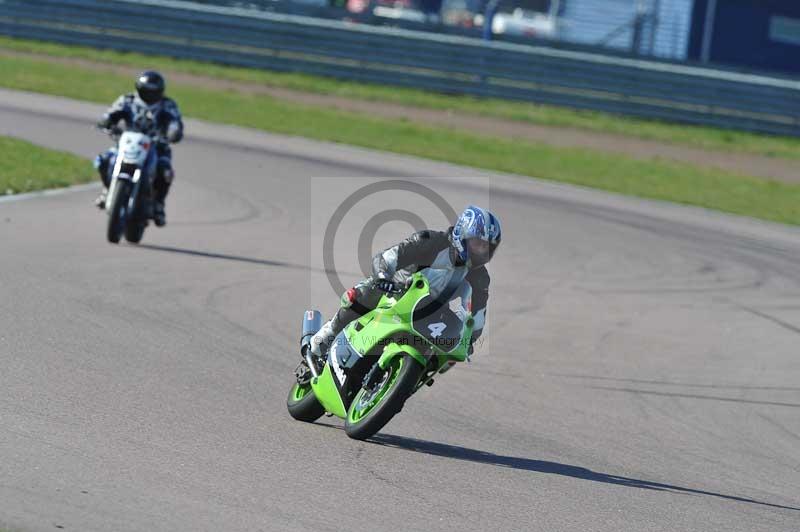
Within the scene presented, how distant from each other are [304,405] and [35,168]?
10078 millimetres

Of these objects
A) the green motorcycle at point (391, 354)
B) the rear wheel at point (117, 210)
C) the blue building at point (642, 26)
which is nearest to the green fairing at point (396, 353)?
the green motorcycle at point (391, 354)

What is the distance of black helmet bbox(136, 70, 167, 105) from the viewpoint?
13352 mm

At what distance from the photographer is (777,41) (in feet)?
144

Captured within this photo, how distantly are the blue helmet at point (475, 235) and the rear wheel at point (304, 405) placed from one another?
4.17 ft

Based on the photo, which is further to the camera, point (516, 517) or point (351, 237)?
point (351, 237)

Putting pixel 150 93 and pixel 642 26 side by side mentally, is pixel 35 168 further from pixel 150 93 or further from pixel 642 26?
pixel 642 26

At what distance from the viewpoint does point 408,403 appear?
8.40m

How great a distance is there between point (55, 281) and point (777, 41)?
1487 inches

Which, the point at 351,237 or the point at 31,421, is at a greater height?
the point at 31,421

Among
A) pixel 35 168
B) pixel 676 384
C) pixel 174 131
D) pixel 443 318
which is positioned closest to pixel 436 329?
pixel 443 318

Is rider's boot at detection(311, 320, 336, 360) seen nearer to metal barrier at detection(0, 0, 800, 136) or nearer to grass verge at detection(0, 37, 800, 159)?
grass verge at detection(0, 37, 800, 159)

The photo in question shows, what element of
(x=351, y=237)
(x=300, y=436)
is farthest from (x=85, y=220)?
(x=300, y=436)

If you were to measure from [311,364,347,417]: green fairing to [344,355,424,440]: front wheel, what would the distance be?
0.09 m

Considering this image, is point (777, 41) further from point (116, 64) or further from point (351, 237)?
point (351, 237)
